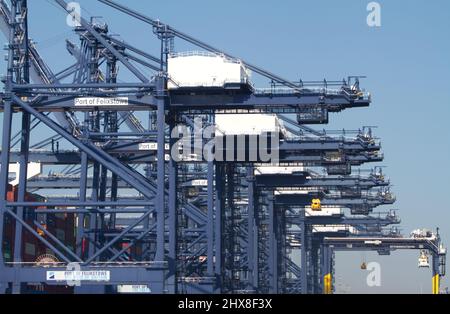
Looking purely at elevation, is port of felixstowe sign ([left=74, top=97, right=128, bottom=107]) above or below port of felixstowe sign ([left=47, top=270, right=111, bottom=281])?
above

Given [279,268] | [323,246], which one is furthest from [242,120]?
[323,246]

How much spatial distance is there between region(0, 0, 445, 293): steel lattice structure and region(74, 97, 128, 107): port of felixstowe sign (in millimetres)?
118

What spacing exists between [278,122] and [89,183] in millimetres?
28882

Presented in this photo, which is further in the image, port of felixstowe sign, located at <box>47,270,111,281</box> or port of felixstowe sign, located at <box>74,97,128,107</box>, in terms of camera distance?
port of felixstowe sign, located at <box>74,97,128,107</box>

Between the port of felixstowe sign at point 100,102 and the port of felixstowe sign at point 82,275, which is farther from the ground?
the port of felixstowe sign at point 100,102

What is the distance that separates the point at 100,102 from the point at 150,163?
643 inches

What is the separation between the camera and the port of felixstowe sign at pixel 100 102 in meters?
49.8

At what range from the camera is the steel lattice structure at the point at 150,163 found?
162 ft

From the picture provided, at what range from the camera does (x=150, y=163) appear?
6575 cm

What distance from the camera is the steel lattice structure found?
49312mm

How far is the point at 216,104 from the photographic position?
49844 millimetres

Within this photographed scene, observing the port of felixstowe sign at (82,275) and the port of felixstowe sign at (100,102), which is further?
the port of felixstowe sign at (100,102)

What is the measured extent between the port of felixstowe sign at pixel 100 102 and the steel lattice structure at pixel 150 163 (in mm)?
118
